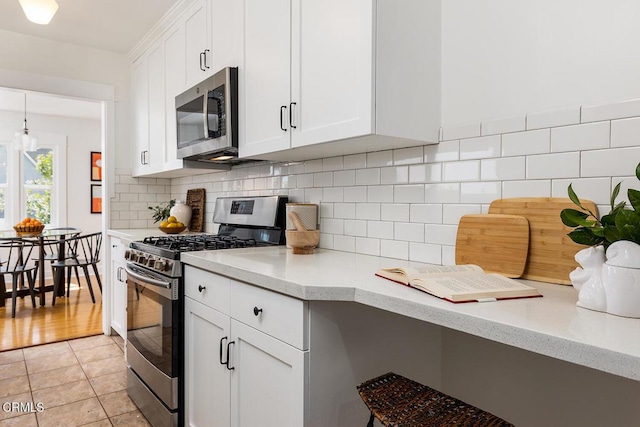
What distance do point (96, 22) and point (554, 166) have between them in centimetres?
314

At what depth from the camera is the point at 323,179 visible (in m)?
2.19

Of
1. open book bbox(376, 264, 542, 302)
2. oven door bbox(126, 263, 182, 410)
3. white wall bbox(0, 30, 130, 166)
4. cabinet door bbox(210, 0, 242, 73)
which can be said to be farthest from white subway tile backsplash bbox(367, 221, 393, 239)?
white wall bbox(0, 30, 130, 166)

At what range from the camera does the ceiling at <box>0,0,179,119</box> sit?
8.98ft

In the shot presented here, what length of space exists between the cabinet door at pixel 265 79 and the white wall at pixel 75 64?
2.07 m

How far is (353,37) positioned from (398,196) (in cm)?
67

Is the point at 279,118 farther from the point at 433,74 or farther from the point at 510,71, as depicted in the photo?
the point at 510,71

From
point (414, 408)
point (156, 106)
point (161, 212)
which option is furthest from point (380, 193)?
point (161, 212)

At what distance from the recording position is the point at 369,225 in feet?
6.31

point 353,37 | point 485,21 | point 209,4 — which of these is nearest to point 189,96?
point 209,4

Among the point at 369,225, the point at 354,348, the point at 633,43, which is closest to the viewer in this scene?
the point at 633,43

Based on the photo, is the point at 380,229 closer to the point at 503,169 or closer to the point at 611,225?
the point at 503,169

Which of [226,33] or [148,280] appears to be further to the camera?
[226,33]

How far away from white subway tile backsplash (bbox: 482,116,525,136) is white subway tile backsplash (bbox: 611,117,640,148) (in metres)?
0.26

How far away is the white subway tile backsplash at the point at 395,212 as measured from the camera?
5.74 feet
